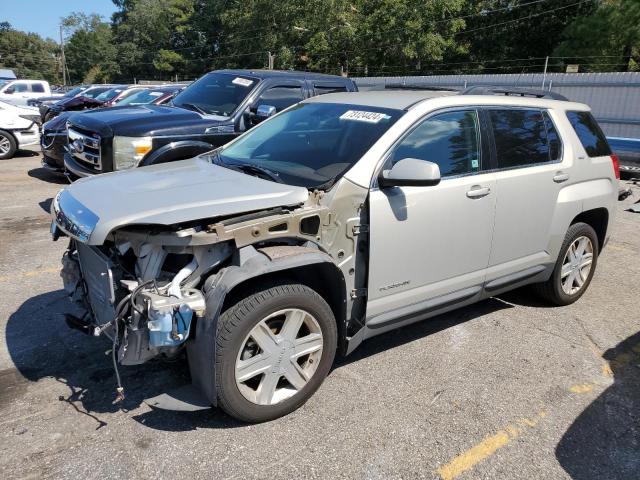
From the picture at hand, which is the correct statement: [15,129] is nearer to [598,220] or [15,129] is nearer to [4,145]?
[4,145]

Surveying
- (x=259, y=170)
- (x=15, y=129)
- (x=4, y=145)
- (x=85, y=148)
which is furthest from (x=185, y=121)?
(x=4, y=145)

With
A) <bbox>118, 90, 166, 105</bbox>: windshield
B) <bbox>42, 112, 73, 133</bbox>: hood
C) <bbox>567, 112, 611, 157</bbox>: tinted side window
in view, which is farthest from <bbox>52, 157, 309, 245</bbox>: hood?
<bbox>118, 90, 166, 105</bbox>: windshield

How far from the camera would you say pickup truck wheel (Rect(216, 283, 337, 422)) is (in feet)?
9.20

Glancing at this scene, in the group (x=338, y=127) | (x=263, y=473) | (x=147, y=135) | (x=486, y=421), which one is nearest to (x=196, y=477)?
(x=263, y=473)

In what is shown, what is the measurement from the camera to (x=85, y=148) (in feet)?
22.5

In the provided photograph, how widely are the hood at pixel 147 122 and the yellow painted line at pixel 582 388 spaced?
5.06m

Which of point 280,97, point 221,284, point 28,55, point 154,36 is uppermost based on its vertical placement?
point 154,36

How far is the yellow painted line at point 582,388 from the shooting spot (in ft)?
11.8

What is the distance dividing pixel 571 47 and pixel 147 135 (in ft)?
105

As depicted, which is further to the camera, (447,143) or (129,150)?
(129,150)

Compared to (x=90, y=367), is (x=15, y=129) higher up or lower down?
higher up

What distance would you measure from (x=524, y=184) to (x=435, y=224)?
1.03 meters

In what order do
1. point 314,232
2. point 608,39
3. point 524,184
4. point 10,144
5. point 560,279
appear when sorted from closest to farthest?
point 314,232 < point 524,184 < point 560,279 < point 10,144 < point 608,39

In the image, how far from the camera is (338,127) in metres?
3.80
